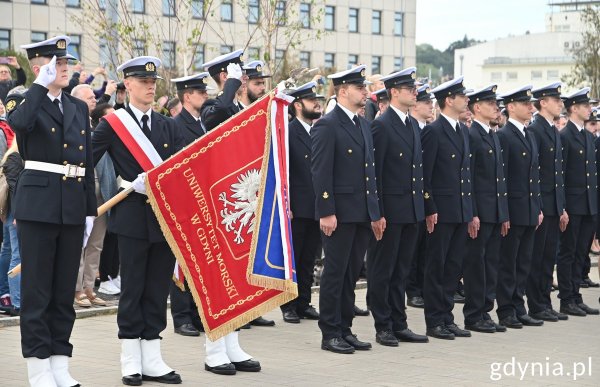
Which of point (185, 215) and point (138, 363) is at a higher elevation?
point (185, 215)

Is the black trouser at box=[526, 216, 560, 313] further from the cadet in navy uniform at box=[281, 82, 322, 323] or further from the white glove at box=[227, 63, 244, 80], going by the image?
the white glove at box=[227, 63, 244, 80]

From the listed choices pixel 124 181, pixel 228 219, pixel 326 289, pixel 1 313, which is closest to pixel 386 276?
pixel 326 289

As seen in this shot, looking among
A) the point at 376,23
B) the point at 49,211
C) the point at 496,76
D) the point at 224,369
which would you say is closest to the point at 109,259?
the point at 224,369

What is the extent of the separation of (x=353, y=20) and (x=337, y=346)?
6654cm

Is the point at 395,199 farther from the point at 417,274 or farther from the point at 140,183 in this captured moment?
the point at 417,274

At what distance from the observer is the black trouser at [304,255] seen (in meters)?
11.6

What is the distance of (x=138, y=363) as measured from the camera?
8188 millimetres

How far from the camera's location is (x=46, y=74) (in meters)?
7.53

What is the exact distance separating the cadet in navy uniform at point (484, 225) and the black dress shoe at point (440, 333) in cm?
57

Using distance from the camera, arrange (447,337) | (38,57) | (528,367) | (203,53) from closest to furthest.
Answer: (38,57) < (528,367) < (447,337) < (203,53)

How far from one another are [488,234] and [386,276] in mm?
1476

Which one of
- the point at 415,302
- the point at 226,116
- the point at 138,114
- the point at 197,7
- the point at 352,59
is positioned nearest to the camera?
the point at 138,114

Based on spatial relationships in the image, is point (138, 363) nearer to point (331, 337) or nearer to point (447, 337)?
point (331, 337)

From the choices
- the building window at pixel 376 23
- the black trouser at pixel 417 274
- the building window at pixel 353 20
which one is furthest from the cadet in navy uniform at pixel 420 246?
the building window at pixel 376 23
